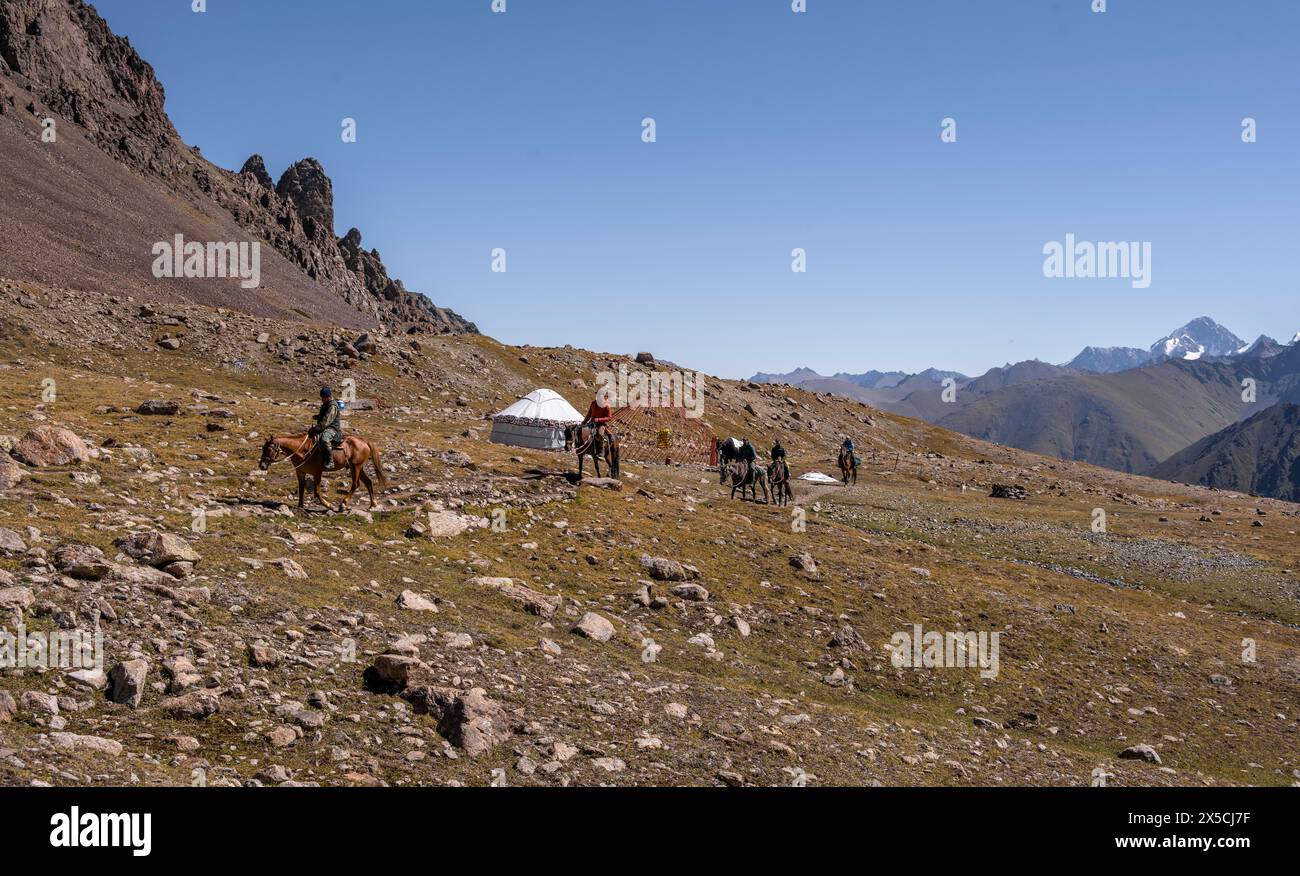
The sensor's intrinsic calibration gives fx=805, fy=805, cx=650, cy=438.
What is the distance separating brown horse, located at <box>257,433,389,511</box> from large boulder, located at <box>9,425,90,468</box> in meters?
4.74

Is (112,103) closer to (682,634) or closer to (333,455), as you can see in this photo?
(333,455)

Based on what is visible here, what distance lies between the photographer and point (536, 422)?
48.2 m

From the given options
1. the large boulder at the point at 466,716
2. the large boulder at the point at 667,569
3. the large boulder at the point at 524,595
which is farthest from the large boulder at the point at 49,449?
the large boulder at the point at 466,716

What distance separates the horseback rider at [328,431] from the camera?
22609mm

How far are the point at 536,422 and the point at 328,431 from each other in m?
25.5

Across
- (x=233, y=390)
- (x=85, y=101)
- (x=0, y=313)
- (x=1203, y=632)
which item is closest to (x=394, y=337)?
(x=233, y=390)

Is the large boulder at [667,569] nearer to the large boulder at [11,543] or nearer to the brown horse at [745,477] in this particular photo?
the large boulder at [11,543]

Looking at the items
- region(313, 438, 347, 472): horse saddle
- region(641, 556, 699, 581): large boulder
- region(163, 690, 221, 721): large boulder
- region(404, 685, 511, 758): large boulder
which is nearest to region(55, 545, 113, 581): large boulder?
region(163, 690, 221, 721): large boulder

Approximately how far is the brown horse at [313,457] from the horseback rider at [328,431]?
145 mm

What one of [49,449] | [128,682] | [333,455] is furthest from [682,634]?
[49,449]

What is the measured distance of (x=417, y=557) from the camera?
1967cm

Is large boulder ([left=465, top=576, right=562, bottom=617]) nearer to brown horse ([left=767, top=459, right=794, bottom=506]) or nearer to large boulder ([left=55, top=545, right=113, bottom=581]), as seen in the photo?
large boulder ([left=55, top=545, right=113, bottom=581])
